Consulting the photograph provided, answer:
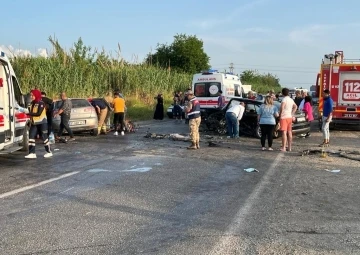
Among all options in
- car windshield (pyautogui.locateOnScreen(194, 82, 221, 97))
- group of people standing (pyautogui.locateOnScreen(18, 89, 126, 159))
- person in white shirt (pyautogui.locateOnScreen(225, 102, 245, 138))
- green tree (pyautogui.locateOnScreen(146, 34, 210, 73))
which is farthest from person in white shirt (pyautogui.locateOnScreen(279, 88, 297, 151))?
green tree (pyautogui.locateOnScreen(146, 34, 210, 73))

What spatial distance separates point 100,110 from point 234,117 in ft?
18.0

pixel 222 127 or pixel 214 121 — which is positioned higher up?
pixel 214 121

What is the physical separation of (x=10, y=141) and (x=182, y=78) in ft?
106

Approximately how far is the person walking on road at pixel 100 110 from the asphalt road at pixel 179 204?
20.4ft

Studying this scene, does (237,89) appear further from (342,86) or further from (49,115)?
(49,115)

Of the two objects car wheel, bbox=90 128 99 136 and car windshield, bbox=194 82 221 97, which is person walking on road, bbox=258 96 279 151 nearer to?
car wheel, bbox=90 128 99 136

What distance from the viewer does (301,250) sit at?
4758 millimetres

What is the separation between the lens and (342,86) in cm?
1927

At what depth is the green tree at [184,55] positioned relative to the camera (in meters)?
58.5

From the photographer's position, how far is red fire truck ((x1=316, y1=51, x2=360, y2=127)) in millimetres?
19125

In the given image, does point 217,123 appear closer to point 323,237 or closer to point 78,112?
point 78,112

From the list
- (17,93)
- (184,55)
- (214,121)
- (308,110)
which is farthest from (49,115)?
(184,55)

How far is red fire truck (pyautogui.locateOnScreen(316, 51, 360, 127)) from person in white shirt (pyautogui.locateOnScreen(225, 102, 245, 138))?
4972 mm

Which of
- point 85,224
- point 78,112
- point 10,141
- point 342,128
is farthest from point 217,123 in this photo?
point 85,224
